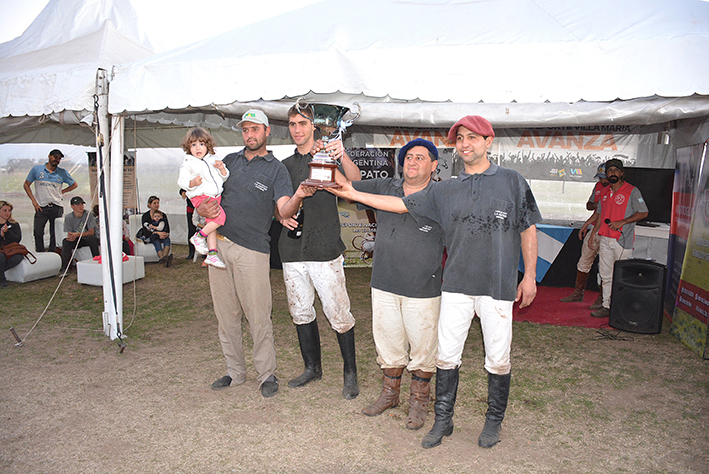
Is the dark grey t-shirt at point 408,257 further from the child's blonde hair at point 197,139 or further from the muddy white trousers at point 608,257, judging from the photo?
the muddy white trousers at point 608,257

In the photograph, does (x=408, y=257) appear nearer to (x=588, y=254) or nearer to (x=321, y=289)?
(x=321, y=289)

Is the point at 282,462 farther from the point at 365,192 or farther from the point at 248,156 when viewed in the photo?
the point at 248,156

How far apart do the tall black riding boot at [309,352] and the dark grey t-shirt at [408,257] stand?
89 centimetres

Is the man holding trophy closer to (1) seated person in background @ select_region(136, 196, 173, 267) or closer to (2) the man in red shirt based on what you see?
(2) the man in red shirt

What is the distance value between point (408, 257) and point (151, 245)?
803cm

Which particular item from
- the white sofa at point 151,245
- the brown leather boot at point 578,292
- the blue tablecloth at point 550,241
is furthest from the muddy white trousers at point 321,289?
A: the white sofa at point 151,245

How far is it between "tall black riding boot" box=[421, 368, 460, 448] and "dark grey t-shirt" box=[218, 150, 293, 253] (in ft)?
5.32

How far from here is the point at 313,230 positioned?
3.77m

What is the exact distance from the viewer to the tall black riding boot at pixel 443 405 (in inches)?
127

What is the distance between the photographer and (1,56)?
595 cm

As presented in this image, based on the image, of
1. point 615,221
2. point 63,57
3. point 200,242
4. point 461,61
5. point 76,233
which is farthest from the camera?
point 76,233

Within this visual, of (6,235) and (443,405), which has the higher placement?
(6,235)

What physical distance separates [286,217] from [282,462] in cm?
161

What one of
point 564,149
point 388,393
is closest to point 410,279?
point 388,393
